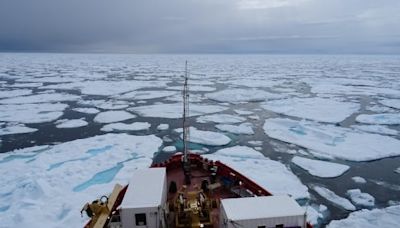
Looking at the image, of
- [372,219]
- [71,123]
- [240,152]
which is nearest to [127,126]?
[71,123]

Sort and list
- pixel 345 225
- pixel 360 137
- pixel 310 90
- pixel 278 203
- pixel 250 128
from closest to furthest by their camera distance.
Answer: pixel 278 203 < pixel 345 225 < pixel 360 137 < pixel 250 128 < pixel 310 90

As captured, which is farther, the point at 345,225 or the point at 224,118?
the point at 224,118

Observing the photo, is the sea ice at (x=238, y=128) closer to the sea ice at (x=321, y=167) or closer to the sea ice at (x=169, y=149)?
the sea ice at (x=169, y=149)

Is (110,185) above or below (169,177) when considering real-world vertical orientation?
below

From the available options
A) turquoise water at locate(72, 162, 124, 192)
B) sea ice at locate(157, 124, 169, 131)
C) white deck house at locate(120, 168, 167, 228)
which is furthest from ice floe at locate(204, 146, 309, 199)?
white deck house at locate(120, 168, 167, 228)

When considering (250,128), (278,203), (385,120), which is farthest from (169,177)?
(385,120)

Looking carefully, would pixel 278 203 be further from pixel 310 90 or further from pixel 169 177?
pixel 310 90

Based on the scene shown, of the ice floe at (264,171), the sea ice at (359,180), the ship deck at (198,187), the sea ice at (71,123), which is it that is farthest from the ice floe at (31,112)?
the sea ice at (359,180)

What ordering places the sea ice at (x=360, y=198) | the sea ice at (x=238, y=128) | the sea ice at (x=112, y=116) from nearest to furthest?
the sea ice at (x=360, y=198), the sea ice at (x=238, y=128), the sea ice at (x=112, y=116)
